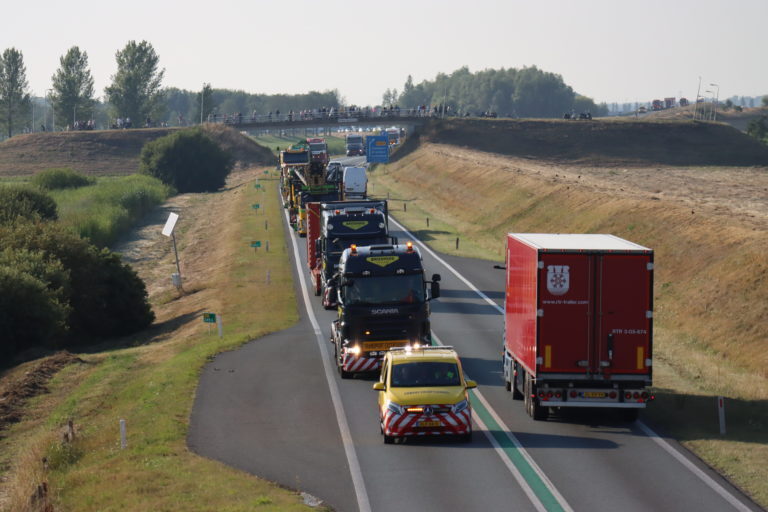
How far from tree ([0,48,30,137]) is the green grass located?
80478mm

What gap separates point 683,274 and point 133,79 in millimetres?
153102

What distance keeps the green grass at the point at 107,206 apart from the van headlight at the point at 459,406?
47.9 metres

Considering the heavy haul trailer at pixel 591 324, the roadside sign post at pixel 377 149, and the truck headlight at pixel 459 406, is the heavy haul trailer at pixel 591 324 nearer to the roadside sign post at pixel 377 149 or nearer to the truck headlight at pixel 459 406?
the truck headlight at pixel 459 406

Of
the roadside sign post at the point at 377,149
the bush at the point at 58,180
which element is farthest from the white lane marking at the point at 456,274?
the bush at the point at 58,180

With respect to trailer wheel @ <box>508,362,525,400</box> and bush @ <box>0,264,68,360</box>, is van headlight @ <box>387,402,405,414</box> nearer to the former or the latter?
trailer wheel @ <box>508,362,525,400</box>

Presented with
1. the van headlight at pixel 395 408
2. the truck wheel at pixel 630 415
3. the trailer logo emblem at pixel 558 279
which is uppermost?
the trailer logo emblem at pixel 558 279

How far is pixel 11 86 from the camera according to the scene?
182 meters

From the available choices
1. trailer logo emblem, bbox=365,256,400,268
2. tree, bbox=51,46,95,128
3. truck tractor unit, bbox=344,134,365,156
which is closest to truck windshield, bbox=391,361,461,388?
trailer logo emblem, bbox=365,256,400,268

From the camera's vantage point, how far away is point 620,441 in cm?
2217

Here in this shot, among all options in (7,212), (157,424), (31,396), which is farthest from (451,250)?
(157,424)

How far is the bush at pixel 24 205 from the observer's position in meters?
61.7

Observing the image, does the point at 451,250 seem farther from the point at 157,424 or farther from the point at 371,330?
the point at 157,424

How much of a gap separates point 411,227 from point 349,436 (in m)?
48.4

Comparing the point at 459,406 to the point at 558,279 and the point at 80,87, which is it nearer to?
the point at 558,279
